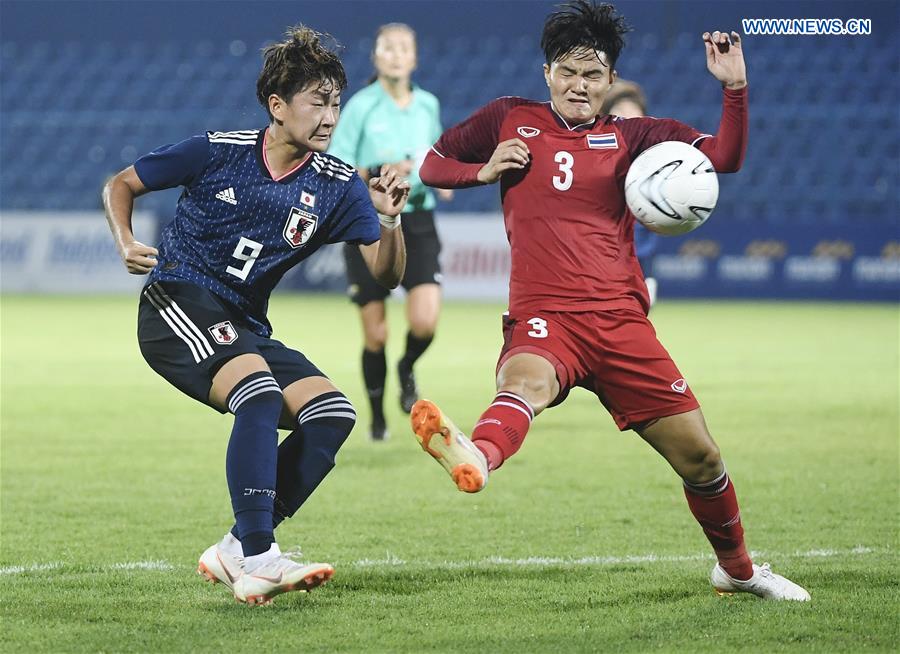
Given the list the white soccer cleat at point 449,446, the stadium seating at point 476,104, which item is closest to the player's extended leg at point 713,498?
the white soccer cleat at point 449,446

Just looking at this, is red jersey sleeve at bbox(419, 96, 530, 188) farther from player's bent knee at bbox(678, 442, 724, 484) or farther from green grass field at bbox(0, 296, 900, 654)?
green grass field at bbox(0, 296, 900, 654)

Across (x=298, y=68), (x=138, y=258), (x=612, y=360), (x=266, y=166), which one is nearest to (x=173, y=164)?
(x=266, y=166)

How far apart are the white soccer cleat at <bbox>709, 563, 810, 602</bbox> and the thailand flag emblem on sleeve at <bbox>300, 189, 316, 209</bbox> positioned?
6.05 feet

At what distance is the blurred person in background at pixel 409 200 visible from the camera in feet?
27.5

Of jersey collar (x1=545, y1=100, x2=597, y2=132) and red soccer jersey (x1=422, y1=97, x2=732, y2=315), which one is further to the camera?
jersey collar (x1=545, y1=100, x2=597, y2=132)

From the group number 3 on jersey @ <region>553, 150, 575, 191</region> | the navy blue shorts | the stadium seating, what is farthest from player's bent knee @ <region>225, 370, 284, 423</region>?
the stadium seating

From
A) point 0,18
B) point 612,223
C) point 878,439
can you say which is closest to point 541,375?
point 612,223

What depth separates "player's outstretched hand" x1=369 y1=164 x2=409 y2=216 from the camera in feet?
14.9

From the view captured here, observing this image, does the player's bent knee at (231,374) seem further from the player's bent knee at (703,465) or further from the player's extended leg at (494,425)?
the player's bent knee at (703,465)

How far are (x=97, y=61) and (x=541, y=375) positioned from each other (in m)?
23.7

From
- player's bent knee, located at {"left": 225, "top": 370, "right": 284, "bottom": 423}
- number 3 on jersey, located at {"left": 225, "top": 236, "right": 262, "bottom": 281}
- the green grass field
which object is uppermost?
number 3 on jersey, located at {"left": 225, "top": 236, "right": 262, "bottom": 281}

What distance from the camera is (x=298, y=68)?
4516mm

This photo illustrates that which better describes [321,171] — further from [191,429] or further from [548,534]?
[191,429]

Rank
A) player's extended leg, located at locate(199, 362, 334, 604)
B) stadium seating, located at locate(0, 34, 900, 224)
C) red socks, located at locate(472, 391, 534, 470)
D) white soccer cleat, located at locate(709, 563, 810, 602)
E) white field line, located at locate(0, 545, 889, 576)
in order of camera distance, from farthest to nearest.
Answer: stadium seating, located at locate(0, 34, 900, 224), white field line, located at locate(0, 545, 889, 576), white soccer cleat, located at locate(709, 563, 810, 602), player's extended leg, located at locate(199, 362, 334, 604), red socks, located at locate(472, 391, 534, 470)
